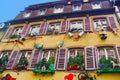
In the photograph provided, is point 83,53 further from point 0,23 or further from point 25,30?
point 0,23

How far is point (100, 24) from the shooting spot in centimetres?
1456

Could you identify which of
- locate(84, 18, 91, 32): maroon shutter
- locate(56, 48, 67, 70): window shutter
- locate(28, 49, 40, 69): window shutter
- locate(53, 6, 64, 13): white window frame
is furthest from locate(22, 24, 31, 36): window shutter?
locate(84, 18, 91, 32): maroon shutter

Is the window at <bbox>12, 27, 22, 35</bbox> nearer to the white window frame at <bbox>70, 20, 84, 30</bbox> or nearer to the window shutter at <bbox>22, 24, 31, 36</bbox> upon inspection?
the window shutter at <bbox>22, 24, 31, 36</bbox>

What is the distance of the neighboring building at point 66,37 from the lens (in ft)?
39.0

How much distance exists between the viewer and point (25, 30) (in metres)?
16.4

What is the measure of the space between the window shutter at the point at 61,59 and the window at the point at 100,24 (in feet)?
11.3

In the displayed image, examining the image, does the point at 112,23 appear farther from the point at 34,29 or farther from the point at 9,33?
the point at 9,33

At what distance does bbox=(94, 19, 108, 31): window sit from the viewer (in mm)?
14230

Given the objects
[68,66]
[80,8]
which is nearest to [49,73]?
[68,66]

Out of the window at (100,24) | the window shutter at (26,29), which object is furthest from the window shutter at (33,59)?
the window at (100,24)

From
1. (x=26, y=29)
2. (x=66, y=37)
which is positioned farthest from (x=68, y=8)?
(x=66, y=37)

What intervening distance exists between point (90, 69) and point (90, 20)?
539 centimetres

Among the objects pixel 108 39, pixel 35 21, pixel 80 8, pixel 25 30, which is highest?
pixel 80 8

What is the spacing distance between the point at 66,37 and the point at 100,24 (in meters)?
3.03
